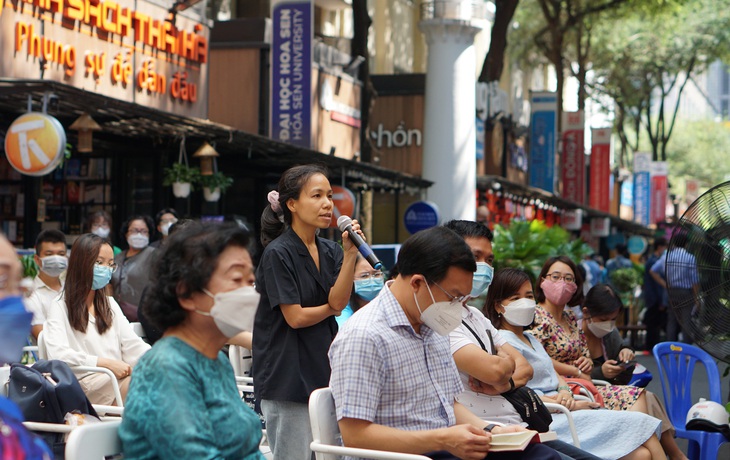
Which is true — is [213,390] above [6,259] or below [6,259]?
below

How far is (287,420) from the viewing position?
16.4 feet

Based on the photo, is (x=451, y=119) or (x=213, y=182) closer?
(x=213, y=182)

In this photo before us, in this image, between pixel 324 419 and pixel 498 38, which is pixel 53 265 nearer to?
pixel 324 419

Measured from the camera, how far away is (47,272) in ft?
26.3

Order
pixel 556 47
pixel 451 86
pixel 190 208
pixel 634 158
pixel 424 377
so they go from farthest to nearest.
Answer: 1. pixel 634 158
2. pixel 556 47
3. pixel 451 86
4. pixel 190 208
5. pixel 424 377

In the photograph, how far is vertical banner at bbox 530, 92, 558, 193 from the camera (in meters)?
28.6

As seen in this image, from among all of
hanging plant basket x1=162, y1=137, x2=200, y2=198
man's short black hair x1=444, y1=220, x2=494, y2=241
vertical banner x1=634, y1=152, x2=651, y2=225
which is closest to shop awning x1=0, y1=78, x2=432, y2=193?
hanging plant basket x1=162, y1=137, x2=200, y2=198

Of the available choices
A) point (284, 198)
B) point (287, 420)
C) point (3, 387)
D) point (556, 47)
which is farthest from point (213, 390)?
point (556, 47)

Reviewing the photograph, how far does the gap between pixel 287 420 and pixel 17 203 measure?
8.87 metres

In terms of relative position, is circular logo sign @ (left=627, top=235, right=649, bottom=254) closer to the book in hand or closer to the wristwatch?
the wristwatch

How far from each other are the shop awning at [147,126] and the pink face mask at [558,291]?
4251 mm

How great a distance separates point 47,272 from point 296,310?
3608 millimetres

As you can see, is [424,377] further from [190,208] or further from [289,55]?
[190,208]

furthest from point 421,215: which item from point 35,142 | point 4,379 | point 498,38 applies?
point 4,379
